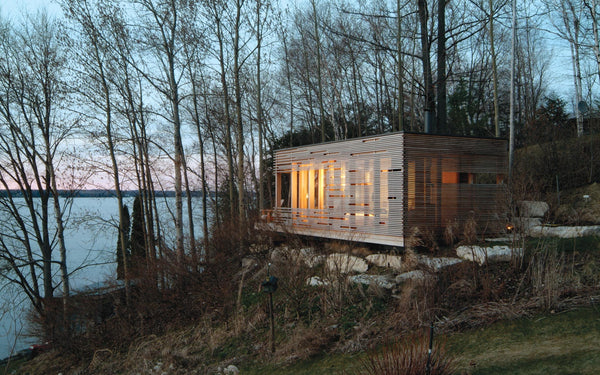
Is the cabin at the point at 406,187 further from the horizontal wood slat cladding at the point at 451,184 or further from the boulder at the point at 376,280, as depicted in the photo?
the boulder at the point at 376,280

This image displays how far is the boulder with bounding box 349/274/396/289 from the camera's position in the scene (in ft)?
24.1

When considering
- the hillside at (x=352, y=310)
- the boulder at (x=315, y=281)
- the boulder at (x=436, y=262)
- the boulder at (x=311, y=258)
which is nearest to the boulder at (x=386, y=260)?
the hillside at (x=352, y=310)

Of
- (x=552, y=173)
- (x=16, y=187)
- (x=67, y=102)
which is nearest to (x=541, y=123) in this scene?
(x=552, y=173)

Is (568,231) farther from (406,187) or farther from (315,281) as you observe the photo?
(315,281)

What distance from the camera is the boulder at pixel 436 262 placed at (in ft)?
22.7

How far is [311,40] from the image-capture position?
19.4 metres

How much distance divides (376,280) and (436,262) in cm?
109

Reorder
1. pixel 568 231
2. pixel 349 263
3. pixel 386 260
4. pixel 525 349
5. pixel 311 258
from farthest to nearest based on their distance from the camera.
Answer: pixel 311 258 < pixel 349 263 < pixel 386 260 < pixel 568 231 < pixel 525 349

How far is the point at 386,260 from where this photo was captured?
29.0 feet

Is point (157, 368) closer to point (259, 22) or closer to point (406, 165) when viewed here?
point (406, 165)

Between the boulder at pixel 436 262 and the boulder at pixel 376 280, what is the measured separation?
0.67 meters

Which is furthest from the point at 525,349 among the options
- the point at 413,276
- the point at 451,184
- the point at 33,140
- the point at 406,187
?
the point at 33,140

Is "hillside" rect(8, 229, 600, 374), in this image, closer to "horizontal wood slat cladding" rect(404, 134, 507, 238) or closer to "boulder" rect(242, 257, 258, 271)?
"horizontal wood slat cladding" rect(404, 134, 507, 238)

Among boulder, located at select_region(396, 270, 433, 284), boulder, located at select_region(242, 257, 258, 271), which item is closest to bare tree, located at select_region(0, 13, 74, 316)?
boulder, located at select_region(242, 257, 258, 271)
